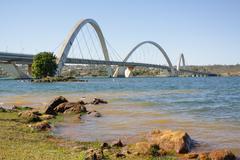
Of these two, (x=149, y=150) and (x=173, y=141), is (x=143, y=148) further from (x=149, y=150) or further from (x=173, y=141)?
(x=173, y=141)

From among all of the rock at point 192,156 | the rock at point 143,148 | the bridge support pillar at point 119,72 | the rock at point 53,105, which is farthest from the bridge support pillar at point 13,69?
the rock at point 192,156

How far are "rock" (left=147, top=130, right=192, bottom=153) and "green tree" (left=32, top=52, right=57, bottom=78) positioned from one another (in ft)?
312

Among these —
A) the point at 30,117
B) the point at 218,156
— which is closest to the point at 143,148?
the point at 218,156

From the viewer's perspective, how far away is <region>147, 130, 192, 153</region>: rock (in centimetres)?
1400

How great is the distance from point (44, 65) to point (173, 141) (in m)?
97.4

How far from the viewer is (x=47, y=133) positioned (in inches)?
688

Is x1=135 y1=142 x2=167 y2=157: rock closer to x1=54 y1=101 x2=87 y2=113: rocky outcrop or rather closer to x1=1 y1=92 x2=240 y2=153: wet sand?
x1=1 y1=92 x2=240 y2=153: wet sand

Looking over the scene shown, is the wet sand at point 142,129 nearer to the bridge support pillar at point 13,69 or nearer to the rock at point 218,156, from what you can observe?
the rock at point 218,156

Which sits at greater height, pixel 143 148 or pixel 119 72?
pixel 143 148

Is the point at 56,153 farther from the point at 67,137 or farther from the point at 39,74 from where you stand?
the point at 39,74

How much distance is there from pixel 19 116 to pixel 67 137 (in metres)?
6.86

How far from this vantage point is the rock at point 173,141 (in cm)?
1400

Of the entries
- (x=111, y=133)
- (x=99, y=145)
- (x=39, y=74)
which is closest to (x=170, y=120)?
(x=111, y=133)

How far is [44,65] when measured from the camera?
4299 inches
